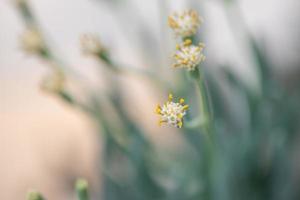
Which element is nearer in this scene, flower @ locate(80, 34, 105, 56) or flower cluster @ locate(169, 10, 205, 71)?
flower cluster @ locate(169, 10, 205, 71)

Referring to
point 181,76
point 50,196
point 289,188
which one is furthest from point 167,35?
point 50,196

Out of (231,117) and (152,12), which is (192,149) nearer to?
(231,117)

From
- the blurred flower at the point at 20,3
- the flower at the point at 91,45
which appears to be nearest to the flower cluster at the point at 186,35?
the flower at the point at 91,45

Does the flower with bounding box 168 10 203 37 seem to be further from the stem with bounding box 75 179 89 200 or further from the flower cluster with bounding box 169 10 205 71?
the stem with bounding box 75 179 89 200

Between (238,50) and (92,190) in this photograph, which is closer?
(92,190)

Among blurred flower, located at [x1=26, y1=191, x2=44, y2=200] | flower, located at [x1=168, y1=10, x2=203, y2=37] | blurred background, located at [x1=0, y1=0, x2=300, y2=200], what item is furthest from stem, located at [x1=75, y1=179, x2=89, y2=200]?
blurred background, located at [x1=0, y1=0, x2=300, y2=200]

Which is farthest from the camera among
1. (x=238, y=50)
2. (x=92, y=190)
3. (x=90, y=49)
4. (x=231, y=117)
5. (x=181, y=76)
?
(x=238, y=50)
